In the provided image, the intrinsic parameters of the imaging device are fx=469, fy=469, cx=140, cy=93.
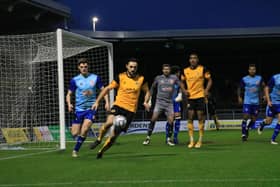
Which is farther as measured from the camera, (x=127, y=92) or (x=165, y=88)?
(x=165, y=88)

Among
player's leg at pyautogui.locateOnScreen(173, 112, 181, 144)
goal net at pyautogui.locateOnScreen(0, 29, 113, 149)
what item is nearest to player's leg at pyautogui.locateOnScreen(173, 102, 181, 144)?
player's leg at pyautogui.locateOnScreen(173, 112, 181, 144)

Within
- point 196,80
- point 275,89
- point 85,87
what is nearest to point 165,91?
point 196,80

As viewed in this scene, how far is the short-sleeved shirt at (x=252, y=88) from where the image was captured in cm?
1404

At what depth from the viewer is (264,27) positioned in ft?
92.8

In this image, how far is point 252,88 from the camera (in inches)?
555

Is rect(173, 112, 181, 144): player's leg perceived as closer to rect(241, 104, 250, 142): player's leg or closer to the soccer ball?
rect(241, 104, 250, 142): player's leg

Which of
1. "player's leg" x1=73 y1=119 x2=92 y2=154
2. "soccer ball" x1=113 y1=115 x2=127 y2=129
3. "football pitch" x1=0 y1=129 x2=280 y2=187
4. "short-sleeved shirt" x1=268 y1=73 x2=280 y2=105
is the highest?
"short-sleeved shirt" x1=268 y1=73 x2=280 y2=105

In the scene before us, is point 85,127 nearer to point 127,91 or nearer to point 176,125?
point 127,91

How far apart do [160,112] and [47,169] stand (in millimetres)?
5172

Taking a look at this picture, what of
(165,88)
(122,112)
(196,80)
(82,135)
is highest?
(196,80)

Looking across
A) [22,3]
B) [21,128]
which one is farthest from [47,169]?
[22,3]

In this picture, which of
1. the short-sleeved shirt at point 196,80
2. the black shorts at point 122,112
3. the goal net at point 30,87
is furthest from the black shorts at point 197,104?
the goal net at point 30,87

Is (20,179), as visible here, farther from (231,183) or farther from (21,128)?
(21,128)

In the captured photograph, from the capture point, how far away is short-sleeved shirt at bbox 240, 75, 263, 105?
14.0 m
